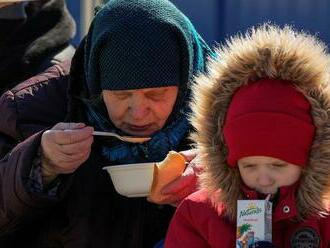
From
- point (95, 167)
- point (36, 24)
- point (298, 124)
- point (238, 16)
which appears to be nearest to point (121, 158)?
point (95, 167)

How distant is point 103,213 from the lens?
2305 millimetres

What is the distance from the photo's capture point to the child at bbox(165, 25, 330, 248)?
1.93 metres

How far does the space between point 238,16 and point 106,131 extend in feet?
5.55

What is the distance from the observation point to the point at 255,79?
6.55 ft

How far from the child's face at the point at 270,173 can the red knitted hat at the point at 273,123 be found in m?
0.02

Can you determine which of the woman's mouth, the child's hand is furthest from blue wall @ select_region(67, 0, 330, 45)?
the child's hand

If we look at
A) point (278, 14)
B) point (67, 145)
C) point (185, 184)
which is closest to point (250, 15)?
point (278, 14)

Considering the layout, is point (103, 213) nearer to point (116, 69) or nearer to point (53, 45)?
point (116, 69)

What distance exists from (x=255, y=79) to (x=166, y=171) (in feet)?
1.14

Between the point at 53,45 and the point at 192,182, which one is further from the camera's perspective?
the point at 53,45

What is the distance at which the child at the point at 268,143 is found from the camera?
6.32 feet

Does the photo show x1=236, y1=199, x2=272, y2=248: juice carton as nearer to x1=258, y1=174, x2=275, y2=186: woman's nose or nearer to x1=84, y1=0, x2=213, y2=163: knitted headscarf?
x1=258, y1=174, x2=275, y2=186: woman's nose

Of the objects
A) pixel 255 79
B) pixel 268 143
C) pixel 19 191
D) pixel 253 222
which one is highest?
pixel 255 79

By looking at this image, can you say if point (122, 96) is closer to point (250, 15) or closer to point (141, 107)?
point (141, 107)
